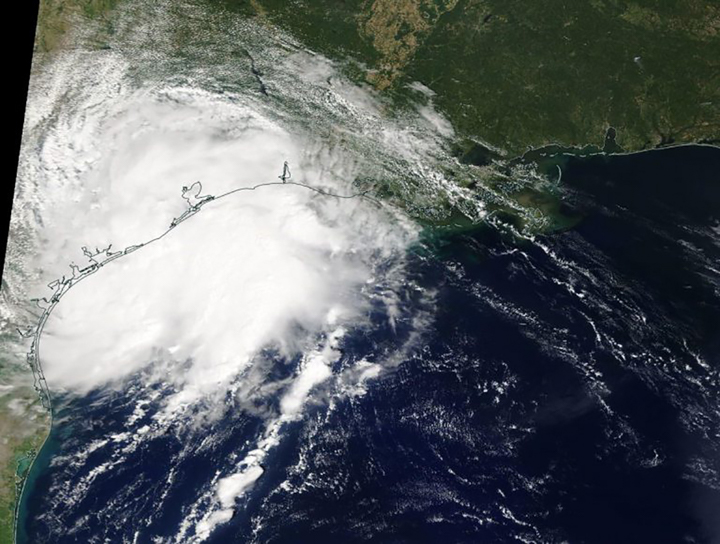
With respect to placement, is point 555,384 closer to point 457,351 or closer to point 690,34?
point 457,351

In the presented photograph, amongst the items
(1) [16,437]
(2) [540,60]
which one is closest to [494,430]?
(2) [540,60]

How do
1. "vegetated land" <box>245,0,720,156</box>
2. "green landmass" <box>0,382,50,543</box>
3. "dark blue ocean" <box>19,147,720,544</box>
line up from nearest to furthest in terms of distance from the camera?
"dark blue ocean" <box>19,147,720,544</box> < "green landmass" <box>0,382,50,543</box> < "vegetated land" <box>245,0,720,156</box>

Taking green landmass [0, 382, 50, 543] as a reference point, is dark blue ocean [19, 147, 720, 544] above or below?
above

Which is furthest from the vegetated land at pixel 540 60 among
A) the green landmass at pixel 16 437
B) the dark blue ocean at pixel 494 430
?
the green landmass at pixel 16 437

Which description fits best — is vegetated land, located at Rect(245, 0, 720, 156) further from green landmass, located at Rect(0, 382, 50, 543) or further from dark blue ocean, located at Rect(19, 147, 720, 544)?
green landmass, located at Rect(0, 382, 50, 543)

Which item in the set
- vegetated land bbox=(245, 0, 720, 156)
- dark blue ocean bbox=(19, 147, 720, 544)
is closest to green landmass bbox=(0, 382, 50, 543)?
dark blue ocean bbox=(19, 147, 720, 544)

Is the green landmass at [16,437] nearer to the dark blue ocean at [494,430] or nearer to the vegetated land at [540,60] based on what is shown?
the dark blue ocean at [494,430]

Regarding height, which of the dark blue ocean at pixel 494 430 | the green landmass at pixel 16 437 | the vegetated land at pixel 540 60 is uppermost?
the vegetated land at pixel 540 60
